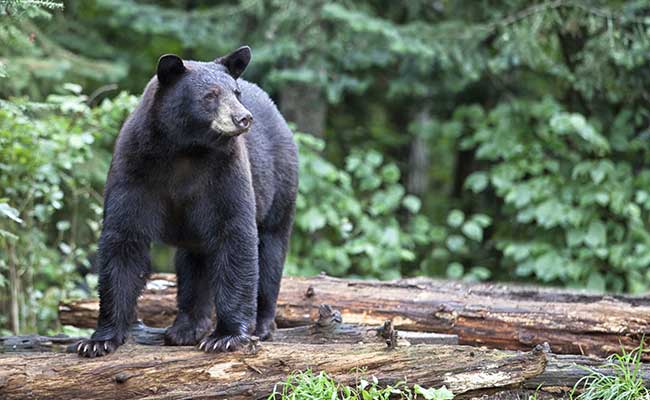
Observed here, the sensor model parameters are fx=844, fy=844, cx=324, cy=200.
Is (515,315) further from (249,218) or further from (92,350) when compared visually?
(92,350)

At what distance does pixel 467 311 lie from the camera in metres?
5.80

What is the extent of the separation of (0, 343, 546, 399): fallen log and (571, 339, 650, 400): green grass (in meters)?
0.30

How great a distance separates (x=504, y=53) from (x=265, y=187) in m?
4.94

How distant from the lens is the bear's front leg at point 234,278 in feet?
15.7

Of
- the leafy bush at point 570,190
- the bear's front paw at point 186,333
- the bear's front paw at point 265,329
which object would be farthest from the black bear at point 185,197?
the leafy bush at point 570,190

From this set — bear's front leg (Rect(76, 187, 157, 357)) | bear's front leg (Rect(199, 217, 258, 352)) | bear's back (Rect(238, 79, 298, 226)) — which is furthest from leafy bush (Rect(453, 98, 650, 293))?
bear's front leg (Rect(76, 187, 157, 357))

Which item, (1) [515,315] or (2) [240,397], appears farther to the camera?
(1) [515,315]

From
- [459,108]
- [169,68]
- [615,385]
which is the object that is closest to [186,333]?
[169,68]

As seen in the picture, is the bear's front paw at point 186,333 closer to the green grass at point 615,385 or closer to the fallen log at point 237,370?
the fallen log at point 237,370

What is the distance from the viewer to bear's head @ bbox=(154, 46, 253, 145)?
4508mm

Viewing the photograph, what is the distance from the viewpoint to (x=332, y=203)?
1015 centimetres

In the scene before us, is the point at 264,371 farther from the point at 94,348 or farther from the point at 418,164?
the point at 418,164

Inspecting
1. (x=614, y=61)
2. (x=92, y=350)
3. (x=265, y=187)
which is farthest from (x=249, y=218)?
(x=614, y=61)

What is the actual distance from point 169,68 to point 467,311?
264cm
